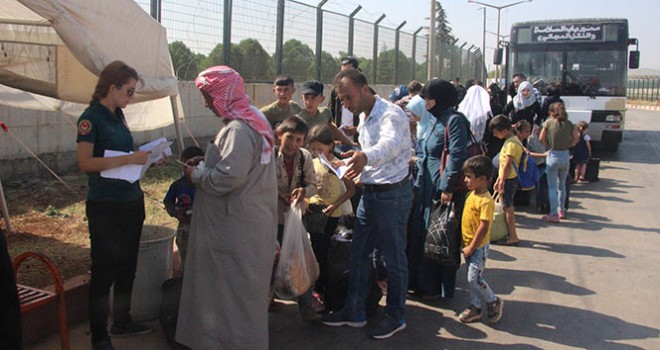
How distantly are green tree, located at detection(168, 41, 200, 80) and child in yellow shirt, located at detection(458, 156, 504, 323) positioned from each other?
19.7 ft

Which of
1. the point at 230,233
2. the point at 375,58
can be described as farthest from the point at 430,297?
the point at 375,58

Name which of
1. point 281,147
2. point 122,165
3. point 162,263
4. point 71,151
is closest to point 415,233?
point 281,147

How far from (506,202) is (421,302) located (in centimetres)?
228

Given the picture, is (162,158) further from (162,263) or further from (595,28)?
(595,28)

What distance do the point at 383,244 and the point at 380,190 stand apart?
415 mm

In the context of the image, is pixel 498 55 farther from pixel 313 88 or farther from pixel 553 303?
pixel 553 303

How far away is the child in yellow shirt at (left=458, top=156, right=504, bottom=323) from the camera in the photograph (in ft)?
14.3

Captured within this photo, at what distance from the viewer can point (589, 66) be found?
45.6 ft

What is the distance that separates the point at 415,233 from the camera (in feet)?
16.1

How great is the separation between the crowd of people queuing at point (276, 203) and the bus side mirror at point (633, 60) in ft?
34.7

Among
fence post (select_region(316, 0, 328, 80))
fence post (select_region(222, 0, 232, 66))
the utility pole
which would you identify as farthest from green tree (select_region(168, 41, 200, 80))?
the utility pole

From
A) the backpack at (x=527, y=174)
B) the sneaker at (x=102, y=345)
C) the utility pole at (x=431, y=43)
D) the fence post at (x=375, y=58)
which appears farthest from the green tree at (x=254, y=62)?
the sneaker at (x=102, y=345)

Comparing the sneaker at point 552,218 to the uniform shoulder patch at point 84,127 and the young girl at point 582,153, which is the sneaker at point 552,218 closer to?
the young girl at point 582,153

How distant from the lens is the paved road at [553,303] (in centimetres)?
412
